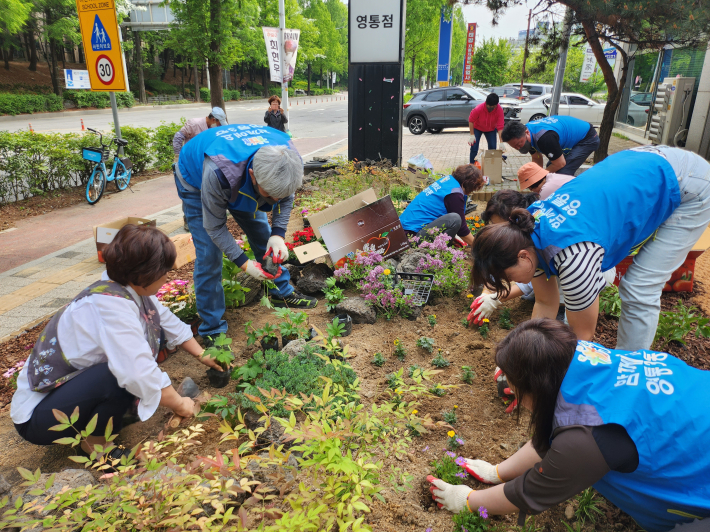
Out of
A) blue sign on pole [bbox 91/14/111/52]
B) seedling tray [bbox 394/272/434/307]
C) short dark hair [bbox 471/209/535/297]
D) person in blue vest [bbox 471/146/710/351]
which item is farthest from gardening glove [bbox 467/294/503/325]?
blue sign on pole [bbox 91/14/111/52]

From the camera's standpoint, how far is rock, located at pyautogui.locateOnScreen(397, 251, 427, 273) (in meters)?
3.73

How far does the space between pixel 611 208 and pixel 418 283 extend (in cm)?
173

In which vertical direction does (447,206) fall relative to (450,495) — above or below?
above

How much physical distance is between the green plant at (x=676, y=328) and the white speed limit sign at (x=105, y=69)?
6.81m

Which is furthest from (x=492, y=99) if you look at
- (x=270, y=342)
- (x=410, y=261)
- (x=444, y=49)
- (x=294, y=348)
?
(x=444, y=49)

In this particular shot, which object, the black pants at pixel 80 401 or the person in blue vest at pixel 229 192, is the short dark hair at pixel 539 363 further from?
the black pants at pixel 80 401

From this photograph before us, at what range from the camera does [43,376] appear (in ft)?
6.59

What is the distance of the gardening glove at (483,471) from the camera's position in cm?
194

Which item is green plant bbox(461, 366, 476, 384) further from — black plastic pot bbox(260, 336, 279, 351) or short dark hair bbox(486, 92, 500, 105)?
short dark hair bbox(486, 92, 500, 105)

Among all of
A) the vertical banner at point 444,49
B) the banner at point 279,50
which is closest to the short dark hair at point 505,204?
the banner at point 279,50

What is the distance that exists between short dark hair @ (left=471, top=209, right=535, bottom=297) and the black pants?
67.2 inches

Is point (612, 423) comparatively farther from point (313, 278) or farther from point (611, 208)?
point (313, 278)

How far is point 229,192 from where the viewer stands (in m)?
2.70

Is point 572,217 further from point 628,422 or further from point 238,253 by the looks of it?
point 238,253
